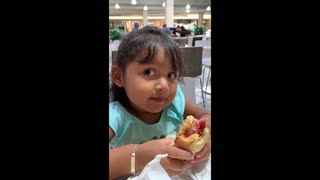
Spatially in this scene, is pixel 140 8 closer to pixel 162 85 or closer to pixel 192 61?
pixel 192 61

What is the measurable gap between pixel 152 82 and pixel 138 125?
5.5 inches

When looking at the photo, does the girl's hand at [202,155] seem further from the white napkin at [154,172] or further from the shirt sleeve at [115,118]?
the shirt sleeve at [115,118]

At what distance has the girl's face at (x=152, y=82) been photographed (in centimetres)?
51

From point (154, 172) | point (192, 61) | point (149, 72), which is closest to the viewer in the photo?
point (154, 172)

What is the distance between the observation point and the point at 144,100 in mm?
536

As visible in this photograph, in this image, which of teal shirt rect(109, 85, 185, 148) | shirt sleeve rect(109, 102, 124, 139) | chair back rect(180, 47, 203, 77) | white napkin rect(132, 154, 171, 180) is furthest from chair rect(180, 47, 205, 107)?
white napkin rect(132, 154, 171, 180)

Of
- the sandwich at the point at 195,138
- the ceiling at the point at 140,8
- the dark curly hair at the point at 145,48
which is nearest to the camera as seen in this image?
the ceiling at the point at 140,8

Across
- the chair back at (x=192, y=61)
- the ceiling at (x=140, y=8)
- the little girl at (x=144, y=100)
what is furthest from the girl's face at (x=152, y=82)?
the chair back at (x=192, y=61)

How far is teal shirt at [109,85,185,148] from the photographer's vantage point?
56cm

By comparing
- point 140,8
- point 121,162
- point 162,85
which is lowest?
point 121,162

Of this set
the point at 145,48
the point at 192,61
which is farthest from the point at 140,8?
the point at 145,48

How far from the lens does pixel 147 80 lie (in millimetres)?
508
